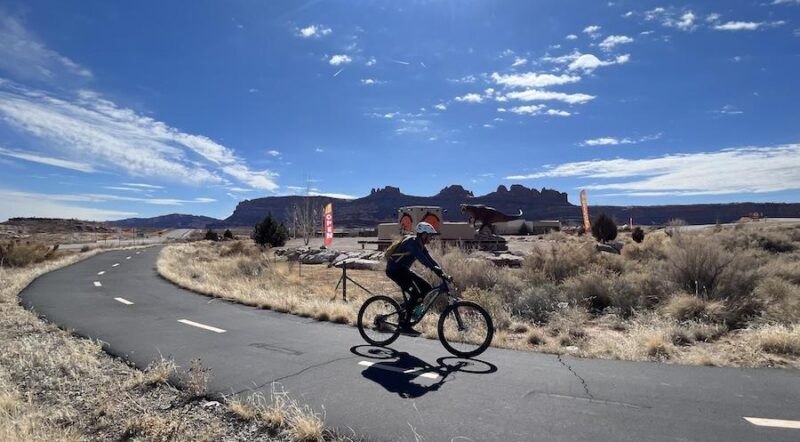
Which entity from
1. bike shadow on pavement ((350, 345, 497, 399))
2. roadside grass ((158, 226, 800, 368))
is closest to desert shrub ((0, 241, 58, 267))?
roadside grass ((158, 226, 800, 368))

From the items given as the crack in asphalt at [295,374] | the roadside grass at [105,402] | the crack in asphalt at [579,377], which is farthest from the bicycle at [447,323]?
the roadside grass at [105,402]

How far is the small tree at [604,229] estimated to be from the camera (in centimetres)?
3909

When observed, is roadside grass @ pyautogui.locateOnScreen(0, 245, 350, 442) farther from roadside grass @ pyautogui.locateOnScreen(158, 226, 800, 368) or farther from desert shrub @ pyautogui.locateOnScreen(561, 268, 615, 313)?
desert shrub @ pyautogui.locateOnScreen(561, 268, 615, 313)

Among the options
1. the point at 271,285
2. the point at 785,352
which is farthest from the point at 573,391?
the point at 271,285

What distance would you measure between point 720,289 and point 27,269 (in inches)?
1211

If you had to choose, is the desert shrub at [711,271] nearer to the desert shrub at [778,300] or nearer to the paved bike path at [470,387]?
the desert shrub at [778,300]

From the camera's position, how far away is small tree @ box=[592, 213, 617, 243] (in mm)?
39094

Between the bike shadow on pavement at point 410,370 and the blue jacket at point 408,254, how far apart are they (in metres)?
1.35

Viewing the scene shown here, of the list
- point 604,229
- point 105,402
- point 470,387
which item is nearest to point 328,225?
point 604,229

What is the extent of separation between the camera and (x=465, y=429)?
4652mm

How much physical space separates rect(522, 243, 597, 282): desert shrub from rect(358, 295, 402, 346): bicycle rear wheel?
8.24 metres

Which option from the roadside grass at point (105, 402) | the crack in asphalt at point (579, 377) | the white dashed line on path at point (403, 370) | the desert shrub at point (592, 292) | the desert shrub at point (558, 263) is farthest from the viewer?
the desert shrub at point (558, 263)

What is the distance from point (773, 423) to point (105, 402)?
7070mm

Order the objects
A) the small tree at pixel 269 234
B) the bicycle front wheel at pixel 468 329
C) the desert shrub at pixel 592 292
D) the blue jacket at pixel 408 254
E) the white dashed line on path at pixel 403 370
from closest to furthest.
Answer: the white dashed line on path at pixel 403 370 → the bicycle front wheel at pixel 468 329 → the blue jacket at pixel 408 254 → the desert shrub at pixel 592 292 → the small tree at pixel 269 234
